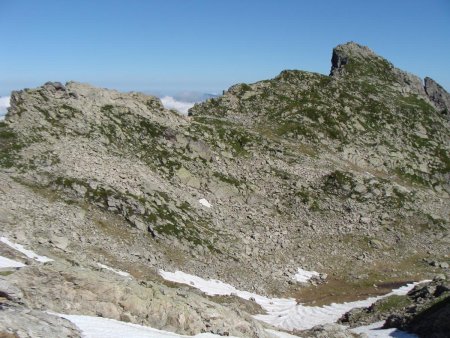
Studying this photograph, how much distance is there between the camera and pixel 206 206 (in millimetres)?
57438

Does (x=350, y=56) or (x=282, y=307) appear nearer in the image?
(x=282, y=307)

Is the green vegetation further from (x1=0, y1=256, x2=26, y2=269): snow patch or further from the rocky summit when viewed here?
(x1=0, y1=256, x2=26, y2=269): snow patch

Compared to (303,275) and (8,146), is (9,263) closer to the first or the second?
(8,146)

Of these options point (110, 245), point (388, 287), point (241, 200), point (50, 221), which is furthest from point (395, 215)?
point (50, 221)

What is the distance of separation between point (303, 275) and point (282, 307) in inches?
333

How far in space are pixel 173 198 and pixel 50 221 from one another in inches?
658

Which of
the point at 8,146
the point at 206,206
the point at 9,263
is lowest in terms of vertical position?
the point at 206,206


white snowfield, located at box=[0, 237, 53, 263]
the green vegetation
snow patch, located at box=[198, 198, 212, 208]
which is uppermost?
the green vegetation

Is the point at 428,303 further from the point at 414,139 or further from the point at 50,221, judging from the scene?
the point at 414,139

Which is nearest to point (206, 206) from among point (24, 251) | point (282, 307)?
point (282, 307)

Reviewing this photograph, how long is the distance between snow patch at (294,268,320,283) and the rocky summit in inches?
26.3

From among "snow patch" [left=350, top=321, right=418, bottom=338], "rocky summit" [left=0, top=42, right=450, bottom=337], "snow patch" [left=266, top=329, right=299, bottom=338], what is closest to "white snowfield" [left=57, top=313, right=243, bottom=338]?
"rocky summit" [left=0, top=42, right=450, bottom=337]

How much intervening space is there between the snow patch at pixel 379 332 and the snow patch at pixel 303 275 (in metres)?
14.4

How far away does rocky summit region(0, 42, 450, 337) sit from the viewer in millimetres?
24797
